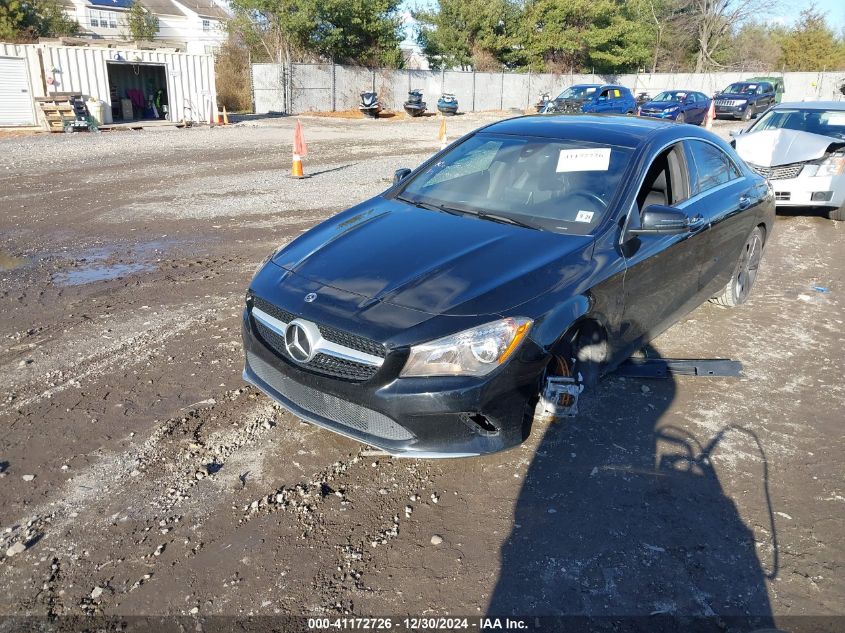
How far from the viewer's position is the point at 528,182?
4535 millimetres

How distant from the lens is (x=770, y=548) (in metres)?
3.14

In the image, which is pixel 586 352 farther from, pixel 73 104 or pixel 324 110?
pixel 324 110

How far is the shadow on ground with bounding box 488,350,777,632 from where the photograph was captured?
2764mm

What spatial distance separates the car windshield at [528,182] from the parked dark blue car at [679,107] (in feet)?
79.4

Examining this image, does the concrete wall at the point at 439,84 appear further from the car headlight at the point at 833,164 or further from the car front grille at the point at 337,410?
the car front grille at the point at 337,410

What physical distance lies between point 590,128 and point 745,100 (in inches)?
1252

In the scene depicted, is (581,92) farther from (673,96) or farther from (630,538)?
(630,538)

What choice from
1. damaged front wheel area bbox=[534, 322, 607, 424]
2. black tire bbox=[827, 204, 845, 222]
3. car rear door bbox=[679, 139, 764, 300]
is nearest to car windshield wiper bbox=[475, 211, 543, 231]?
damaged front wheel area bbox=[534, 322, 607, 424]

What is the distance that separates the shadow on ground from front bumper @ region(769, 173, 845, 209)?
727cm

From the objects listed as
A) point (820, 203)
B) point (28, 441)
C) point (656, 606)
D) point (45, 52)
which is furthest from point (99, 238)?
point (45, 52)

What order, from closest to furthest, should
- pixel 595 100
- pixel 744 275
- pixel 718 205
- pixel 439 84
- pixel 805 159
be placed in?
1. pixel 718 205
2. pixel 744 275
3. pixel 805 159
4. pixel 595 100
5. pixel 439 84

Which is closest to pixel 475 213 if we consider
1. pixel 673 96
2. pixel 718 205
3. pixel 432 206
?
pixel 432 206

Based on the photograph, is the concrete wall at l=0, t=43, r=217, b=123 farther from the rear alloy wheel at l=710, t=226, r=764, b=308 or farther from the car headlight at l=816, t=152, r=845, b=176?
the rear alloy wheel at l=710, t=226, r=764, b=308

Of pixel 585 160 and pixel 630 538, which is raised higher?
pixel 585 160
